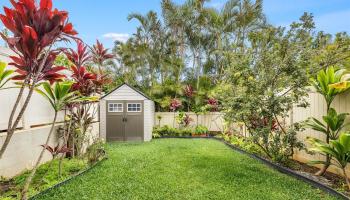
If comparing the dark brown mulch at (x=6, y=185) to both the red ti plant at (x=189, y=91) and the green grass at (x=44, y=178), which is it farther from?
the red ti plant at (x=189, y=91)

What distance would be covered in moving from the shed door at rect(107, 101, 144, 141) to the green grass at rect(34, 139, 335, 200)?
14.8ft

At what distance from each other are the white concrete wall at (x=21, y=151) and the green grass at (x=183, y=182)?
1.09 m

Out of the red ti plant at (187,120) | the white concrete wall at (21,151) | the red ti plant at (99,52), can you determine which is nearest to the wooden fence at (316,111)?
the red ti plant at (99,52)

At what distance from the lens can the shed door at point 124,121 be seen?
11141 mm

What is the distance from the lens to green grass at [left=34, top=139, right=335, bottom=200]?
3.96 metres

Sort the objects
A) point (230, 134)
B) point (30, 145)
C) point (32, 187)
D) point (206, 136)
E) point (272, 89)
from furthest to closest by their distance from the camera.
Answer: point (206, 136), point (230, 134), point (272, 89), point (30, 145), point (32, 187)

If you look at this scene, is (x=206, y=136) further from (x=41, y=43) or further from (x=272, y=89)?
(x=41, y=43)

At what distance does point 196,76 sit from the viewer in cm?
1642

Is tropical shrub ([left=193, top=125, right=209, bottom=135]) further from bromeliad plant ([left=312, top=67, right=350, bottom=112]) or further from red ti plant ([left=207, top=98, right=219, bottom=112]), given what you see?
bromeliad plant ([left=312, top=67, right=350, bottom=112])

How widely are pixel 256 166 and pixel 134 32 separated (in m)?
11.8

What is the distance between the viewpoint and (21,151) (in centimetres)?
500

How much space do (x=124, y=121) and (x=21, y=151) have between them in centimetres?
621

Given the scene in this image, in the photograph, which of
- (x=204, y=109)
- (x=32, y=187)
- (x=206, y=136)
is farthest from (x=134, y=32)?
(x=32, y=187)

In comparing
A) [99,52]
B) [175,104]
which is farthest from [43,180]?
[175,104]
